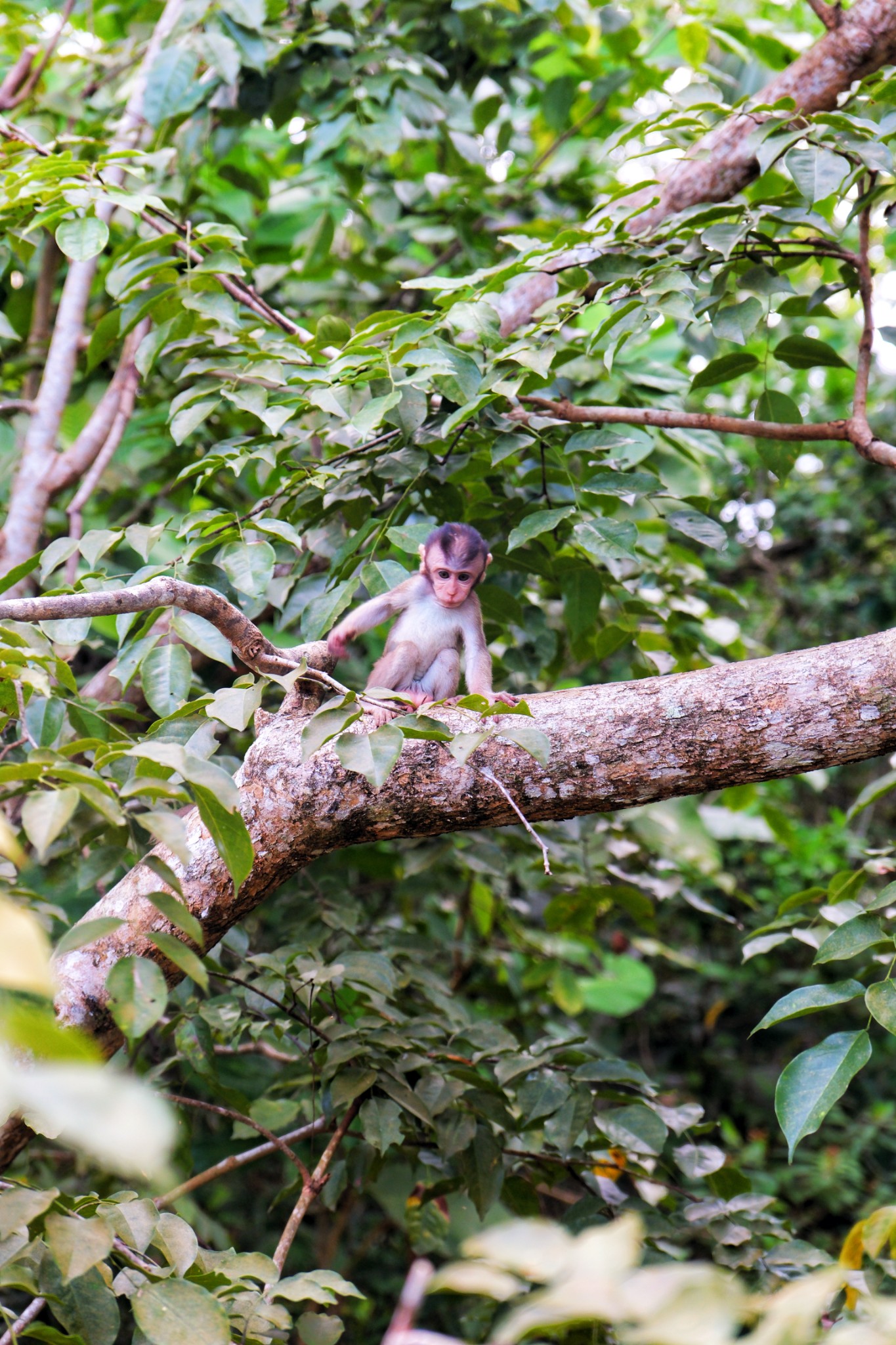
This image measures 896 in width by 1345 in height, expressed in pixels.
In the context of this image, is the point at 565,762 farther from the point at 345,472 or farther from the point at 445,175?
the point at 445,175

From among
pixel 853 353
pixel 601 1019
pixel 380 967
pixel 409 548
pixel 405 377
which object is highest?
pixel 405 377

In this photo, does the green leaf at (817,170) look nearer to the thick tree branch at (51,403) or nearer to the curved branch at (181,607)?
the curved branch at (181,607)

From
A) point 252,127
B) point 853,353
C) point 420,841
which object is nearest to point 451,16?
point 252,127

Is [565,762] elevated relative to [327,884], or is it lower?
elevated

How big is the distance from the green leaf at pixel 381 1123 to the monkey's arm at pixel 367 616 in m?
0.97

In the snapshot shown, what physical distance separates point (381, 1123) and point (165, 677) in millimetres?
1010

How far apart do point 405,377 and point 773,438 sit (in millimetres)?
941

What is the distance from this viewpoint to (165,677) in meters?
2.13

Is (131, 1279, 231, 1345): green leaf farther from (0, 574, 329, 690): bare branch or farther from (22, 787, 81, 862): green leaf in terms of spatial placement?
(0, 574, 329, 690): bare branch

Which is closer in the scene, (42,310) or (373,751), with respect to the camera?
(373,751)

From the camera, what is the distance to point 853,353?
737 cm

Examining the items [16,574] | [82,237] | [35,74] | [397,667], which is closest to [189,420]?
[82,237]

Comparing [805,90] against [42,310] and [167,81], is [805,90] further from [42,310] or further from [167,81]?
[42,310]

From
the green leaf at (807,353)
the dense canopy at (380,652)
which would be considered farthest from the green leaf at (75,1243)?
the green leaf at (807,353)
